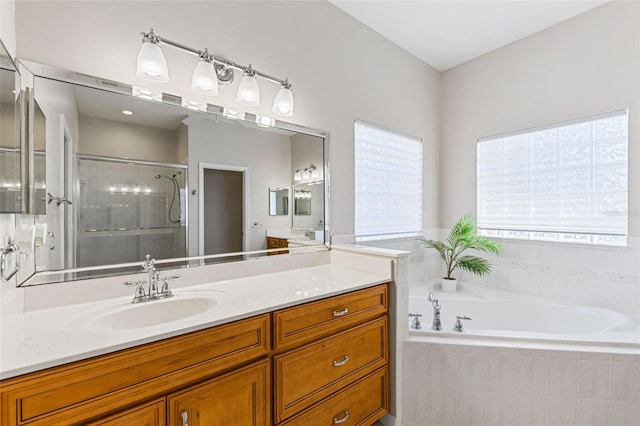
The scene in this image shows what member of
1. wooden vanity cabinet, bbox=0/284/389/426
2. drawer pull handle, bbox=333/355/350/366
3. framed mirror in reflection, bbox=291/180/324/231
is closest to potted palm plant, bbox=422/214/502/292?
framed mirror in reflection, bbox=291/180/324/231

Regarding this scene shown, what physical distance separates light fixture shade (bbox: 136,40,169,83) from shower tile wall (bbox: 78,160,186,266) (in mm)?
433

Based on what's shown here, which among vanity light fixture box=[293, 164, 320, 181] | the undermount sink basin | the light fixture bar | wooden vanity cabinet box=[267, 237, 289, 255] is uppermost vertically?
the light fixture bar

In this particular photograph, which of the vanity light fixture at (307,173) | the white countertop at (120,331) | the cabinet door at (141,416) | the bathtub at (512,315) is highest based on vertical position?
the vanity light fixture at (307,173)

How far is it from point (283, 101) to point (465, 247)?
221 centimetres

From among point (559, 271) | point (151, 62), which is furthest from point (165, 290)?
point (559, 271)

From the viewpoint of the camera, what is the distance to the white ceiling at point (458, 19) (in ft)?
7.45

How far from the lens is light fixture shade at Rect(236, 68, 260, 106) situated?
171 cm

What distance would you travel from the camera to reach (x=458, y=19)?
7.97 feet

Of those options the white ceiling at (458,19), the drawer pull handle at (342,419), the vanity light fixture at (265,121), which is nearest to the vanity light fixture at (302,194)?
the vanity light fixture at (265,121)

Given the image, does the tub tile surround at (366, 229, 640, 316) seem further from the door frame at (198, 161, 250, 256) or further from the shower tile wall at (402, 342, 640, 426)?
the door frame at (198, 161, 250, 256)

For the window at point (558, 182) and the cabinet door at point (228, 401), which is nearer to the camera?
the cabinet door at point (228, 401)

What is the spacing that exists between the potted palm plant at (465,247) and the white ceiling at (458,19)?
1.69 m

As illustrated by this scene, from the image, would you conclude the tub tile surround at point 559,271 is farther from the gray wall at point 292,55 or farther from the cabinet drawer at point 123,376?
the cabinet drawer at point 123,376

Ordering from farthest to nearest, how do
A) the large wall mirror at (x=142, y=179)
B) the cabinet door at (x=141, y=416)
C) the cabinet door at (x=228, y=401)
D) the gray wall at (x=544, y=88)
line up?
1. the gray wall at (x=544, y=88)
2. the large wall mirror at (x=142, y=179)
3. the cabinet door at (x=228, y=401)
4. the cabinet door at (x=141, y=416)
